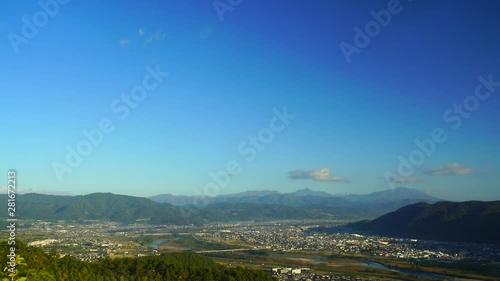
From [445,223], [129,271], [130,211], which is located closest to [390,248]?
[445,223]

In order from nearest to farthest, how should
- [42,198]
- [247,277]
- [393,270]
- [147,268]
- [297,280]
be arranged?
1. [247,277]
2. [147,268]
3. [297,280]
4. [393,270]
5. [42,198]

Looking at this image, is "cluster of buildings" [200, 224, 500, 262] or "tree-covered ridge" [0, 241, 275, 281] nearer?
"tree-covered ridge" [0, 241, 275, 281]

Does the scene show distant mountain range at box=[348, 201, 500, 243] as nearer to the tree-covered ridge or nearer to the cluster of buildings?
the cluster of buildings

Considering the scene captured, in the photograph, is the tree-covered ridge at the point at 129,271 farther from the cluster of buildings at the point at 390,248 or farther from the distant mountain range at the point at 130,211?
the distant mountain range at the point at 130,211

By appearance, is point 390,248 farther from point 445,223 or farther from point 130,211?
point 130,211

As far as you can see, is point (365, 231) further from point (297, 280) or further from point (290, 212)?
point (290, 212)

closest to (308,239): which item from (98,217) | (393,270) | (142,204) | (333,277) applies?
(393,270)

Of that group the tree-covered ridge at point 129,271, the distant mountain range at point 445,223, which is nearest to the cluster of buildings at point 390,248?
the distant mountain range at point 445,223

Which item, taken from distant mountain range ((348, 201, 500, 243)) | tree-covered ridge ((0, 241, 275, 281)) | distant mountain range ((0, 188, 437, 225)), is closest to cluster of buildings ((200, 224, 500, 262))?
distant mountain range ((348, 201, 500, 243))
